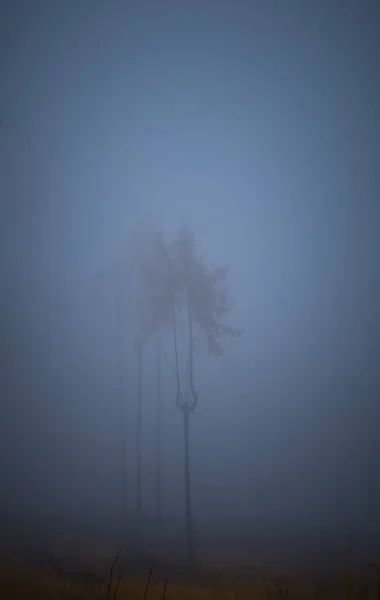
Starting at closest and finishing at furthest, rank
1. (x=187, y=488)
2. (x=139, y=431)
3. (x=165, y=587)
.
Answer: (x=165, y=587), (x=187, y=488), (x=139, y=431)

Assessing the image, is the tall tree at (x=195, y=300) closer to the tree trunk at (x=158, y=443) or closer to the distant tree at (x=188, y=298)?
the distant tree at (x=188, y=298)

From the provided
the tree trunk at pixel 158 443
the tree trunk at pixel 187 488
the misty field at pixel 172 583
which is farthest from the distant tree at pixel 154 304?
the misty field at pixel 172 583

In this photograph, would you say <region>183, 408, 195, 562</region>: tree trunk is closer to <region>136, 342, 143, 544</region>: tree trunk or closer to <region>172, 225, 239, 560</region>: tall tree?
<region>172, 225, 239, 560</region>: tall tree

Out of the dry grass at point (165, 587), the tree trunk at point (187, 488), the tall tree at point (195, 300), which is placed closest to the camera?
the dry grass at point (165, 587)

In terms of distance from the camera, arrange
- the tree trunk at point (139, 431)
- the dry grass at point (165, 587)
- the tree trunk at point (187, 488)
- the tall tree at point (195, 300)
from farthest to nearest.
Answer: the tall tree at point (195, 300)
the tree trunk at point (139, 431)
the tree trunk at point (187, 488)
the dry grass at point (165, 587)

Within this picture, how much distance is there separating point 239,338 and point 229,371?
31cm

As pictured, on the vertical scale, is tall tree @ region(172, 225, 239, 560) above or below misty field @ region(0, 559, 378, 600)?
above

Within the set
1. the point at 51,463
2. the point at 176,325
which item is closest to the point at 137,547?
the point at 51,463

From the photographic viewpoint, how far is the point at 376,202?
3637 mm

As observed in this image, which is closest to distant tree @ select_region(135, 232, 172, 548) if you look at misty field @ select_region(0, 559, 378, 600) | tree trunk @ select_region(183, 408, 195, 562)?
tree trunk @ select_region(183, 408, 195, 562)

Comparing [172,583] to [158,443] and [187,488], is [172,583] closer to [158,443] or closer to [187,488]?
[187,488]

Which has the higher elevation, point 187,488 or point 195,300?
point 195,300

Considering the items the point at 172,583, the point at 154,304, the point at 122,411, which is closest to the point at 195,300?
the point at 154,304

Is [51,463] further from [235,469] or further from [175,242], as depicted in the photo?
[175,242]
